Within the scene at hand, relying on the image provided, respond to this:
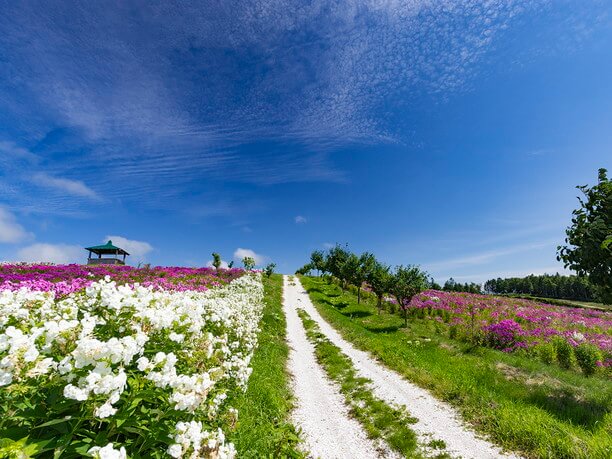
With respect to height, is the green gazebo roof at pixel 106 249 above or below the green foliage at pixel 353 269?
above

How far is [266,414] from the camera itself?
819 cm

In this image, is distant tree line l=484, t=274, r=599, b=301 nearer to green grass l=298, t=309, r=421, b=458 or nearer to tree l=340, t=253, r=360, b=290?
tree l=340, t=253, r=360, b=290

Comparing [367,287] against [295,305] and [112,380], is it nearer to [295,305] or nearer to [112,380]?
[295,305]

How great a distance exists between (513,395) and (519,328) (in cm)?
1336

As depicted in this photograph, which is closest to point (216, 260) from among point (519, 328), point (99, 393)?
point (519, 328)

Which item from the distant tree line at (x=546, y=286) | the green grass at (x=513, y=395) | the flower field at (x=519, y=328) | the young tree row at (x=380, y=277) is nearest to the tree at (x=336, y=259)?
the young tree row at (x=380, y=277)

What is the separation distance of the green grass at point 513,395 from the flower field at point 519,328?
3.06 meters

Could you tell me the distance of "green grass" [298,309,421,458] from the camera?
24.2ft

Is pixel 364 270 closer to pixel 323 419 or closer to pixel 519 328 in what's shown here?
pixel 519 328

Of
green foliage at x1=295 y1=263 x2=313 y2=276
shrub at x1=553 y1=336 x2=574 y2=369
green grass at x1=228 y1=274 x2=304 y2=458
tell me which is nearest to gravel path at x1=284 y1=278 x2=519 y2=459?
green grass at x1=228 y1=274 x2=304 y2=458

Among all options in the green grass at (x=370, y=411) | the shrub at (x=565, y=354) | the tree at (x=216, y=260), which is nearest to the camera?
the green grass at (x=370, y=411)

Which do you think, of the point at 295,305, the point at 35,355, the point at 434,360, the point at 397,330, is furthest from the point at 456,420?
the point at 295,305

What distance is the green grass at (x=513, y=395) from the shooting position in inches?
271

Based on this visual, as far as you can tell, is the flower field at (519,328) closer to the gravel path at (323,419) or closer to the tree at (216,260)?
the gravel path at (323,419)
